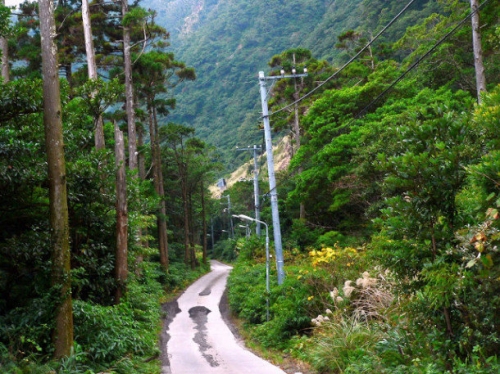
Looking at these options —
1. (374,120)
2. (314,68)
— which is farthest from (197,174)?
(374,120)

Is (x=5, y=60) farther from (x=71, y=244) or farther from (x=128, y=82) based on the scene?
(x=71, y=244)

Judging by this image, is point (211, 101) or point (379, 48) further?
point (211, 101)

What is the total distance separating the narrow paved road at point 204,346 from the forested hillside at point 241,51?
4783 centimetres

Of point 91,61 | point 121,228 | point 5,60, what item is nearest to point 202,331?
point 121,228

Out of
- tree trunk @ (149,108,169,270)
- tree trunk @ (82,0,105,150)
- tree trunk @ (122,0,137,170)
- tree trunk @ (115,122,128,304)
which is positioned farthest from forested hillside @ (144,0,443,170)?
tree trunk @ (115,122,128,304)

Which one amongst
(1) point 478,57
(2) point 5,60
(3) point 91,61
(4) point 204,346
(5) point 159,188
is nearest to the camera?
(1) point 478,57

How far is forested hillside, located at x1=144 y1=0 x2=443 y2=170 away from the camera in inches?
2948

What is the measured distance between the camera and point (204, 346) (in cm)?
1512

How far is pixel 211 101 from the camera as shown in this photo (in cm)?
8869

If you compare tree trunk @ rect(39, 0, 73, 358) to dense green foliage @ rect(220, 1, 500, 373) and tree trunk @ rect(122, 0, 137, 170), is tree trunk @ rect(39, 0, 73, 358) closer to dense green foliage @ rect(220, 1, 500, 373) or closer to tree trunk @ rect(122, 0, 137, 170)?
dense green foliage @ rect(220, 1, 500, 373)

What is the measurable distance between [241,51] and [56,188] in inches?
3562

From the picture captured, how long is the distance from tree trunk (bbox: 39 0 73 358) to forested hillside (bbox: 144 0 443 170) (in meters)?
60.3

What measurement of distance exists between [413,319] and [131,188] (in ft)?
27.2

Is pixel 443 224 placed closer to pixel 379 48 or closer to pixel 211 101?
pixel 379 48
